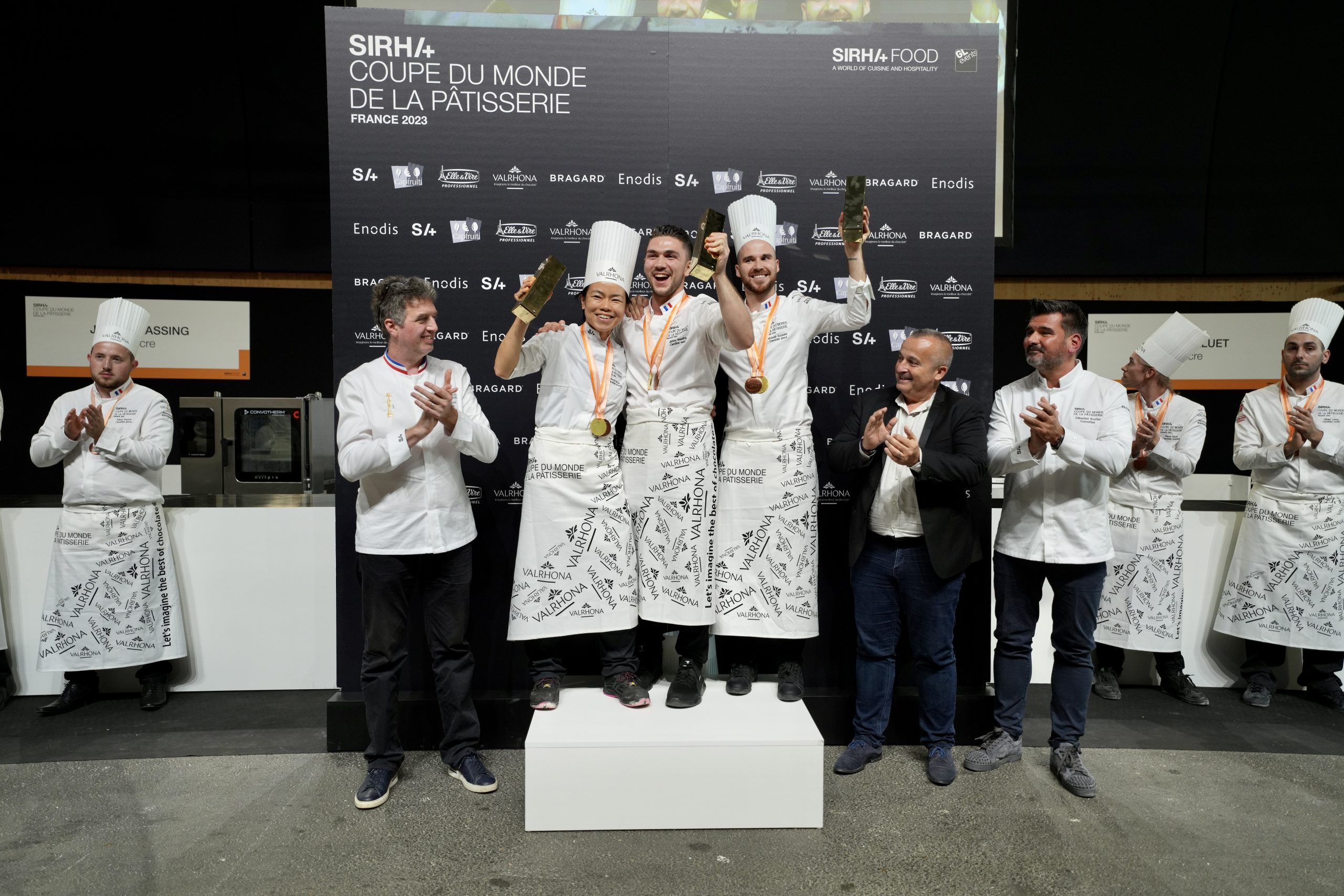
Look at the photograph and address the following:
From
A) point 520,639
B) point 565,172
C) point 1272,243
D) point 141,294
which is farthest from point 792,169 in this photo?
point 141,294

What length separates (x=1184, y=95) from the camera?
18.9ft

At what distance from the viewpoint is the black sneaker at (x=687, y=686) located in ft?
10.0

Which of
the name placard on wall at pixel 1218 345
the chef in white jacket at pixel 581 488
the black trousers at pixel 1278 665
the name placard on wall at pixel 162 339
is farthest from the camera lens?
the name placard on wall at pixel 1218 345

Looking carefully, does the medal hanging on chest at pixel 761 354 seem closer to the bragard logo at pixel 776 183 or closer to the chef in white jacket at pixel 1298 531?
the bragard logo at pixel 776 183

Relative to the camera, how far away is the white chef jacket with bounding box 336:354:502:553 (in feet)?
9.58

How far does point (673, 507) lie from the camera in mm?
3070

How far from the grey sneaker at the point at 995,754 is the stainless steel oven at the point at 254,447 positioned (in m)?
3.10

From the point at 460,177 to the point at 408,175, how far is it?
7.7 inches

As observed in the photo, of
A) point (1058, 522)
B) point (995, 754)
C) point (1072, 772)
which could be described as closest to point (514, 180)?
point (1058, 522)

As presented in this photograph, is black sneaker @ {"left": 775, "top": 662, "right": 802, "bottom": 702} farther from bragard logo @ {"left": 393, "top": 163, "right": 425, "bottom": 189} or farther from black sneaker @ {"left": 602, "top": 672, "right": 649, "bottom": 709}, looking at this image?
bragard logo @ {"left": 393, "top": 163, "right": 425, "bottom": 189}

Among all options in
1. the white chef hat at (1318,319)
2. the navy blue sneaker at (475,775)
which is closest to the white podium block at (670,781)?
the navy blue sneaker at (475,775)

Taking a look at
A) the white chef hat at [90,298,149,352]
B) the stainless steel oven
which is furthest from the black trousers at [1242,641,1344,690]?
the white chef hat at [90,298,149,352]

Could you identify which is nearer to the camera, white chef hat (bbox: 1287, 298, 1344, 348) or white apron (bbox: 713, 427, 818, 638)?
white apron (bbox: 713, 427, 818, 638)

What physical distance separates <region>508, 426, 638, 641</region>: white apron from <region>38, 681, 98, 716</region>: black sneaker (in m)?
2.32
